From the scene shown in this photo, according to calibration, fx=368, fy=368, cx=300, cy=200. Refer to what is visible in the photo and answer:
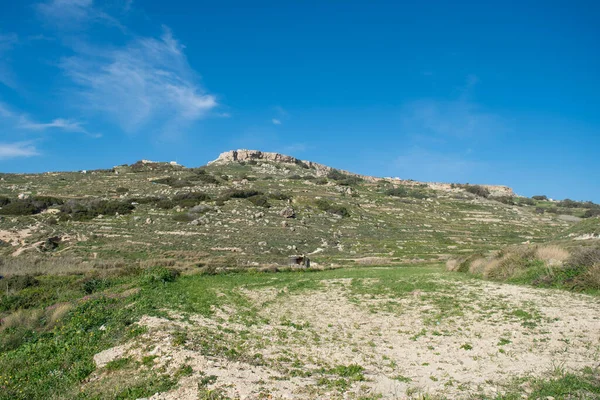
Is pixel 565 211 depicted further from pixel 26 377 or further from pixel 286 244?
pixel 26 377

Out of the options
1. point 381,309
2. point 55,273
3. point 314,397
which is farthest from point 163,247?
point 314,397

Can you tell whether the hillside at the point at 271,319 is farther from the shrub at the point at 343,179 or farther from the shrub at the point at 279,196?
the shrub at the point at 343,179

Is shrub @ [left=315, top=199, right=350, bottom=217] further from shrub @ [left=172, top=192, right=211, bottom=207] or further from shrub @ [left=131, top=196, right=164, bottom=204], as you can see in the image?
shrub @ [left=131, top=196, right=164, bottom=204]

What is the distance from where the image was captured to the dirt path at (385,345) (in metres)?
7.04

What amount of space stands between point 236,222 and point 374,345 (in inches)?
1370

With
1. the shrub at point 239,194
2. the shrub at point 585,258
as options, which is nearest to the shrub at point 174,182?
the shrub at point 239,194

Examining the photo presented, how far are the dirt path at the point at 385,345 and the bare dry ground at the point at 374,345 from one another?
3 centimetres

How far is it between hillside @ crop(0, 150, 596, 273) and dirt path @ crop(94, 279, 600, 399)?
55.5ft

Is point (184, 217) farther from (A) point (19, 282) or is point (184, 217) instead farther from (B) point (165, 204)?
(A) point (19, 282)

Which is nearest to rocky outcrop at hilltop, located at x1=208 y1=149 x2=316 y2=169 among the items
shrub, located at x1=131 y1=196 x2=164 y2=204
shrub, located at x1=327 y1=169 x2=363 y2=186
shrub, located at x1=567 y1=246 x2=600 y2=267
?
shrub, located at x1=327 y1=169 x2=363 y2=186

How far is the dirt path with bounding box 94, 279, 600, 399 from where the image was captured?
7.04 m

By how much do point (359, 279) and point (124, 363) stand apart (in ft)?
46.2

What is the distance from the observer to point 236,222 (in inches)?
1702

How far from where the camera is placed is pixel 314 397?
6512mm
